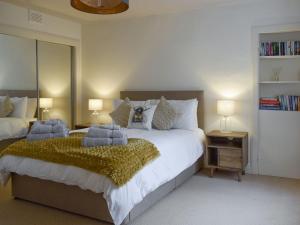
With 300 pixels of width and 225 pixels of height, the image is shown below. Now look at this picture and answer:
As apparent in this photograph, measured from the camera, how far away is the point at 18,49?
4.70m

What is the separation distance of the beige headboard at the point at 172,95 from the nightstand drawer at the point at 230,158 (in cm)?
69

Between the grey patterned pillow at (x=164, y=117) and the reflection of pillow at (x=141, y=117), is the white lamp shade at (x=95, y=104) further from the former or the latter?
the grey patterned pillow at (x=164, y=117)

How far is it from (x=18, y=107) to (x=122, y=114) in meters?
1.57

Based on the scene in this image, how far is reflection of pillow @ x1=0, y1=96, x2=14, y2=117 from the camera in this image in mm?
4469

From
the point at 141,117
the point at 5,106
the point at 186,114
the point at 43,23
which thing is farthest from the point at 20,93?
the point at 186,114

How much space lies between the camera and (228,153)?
4.19 m

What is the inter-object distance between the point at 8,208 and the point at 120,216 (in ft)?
4.55

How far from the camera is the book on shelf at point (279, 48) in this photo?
4.27 meters

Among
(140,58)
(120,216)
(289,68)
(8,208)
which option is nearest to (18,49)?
(140,58)

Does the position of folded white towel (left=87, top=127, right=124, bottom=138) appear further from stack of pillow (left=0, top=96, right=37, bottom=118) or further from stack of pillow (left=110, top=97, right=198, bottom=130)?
stack of pillow (left=0, top=96, right=37, bottom=118)

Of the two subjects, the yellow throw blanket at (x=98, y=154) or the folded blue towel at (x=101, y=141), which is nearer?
the yellow throw blanket at (x=98, y=154)

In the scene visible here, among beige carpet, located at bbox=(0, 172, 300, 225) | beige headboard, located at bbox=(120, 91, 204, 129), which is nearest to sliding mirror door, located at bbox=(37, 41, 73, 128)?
beige headboard, located at bbox=(120, 91, 204, 129)

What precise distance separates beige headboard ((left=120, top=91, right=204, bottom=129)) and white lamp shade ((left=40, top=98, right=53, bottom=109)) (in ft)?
3.95

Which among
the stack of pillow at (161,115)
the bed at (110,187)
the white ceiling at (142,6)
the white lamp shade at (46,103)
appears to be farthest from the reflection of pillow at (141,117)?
the white lamp shade at (46,103)
